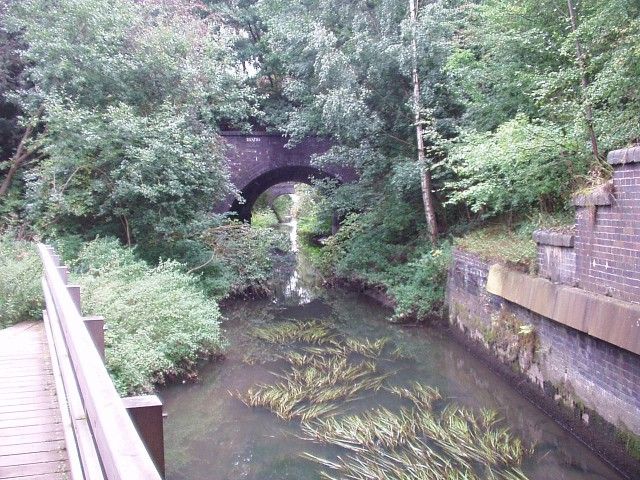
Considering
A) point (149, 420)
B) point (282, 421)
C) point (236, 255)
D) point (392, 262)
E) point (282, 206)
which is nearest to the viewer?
point (149, 420)

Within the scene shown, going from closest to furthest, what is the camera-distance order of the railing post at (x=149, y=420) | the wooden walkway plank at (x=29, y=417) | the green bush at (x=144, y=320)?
the railing post at (x=149, y=420), the wooden walkway plank at (x=29, y=417), the green bush at (x=144, y=320)

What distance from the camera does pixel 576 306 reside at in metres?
5.84

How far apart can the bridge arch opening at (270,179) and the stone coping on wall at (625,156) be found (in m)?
13.5

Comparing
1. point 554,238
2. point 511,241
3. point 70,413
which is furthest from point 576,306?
point 70,413

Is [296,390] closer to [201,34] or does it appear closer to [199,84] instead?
[199,84]

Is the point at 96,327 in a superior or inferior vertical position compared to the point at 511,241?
superior

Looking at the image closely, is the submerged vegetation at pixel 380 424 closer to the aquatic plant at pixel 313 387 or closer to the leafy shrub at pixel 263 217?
the aquatic plant at pixel 313 387

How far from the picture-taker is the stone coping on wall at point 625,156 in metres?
4.85

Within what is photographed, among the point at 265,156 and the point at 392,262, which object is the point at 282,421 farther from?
the point at 265,156

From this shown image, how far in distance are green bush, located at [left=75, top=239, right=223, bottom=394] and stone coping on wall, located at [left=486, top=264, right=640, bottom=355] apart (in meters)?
4.69

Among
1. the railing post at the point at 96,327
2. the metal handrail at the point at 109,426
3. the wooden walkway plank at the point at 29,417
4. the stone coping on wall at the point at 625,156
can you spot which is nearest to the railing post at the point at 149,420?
the metal handrail at the point at 109,426

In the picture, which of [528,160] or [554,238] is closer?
[554,238]

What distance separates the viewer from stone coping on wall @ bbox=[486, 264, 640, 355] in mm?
4859

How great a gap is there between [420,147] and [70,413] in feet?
34.0
